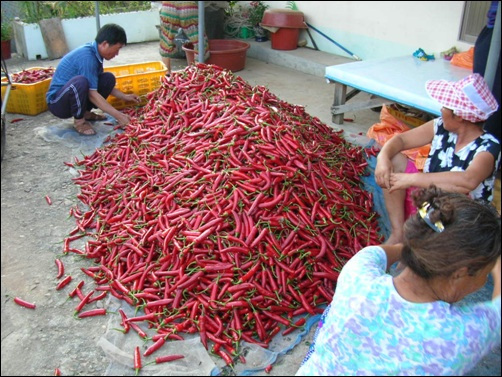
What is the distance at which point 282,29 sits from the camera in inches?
288

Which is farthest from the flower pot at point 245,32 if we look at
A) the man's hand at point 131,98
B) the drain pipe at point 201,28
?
the man's hand at point 131,98

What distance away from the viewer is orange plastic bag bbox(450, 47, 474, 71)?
15.8ft

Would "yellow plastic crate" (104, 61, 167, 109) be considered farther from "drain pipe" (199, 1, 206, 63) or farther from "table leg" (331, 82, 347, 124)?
"table leg" (331, 82, 347, 124)

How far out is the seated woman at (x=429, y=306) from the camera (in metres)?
1.38

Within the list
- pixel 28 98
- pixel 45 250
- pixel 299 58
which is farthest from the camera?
pixel 299 58

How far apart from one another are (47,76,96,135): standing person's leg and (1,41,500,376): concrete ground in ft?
1.06

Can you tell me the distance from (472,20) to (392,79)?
1436 millimetres

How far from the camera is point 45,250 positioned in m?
3.24

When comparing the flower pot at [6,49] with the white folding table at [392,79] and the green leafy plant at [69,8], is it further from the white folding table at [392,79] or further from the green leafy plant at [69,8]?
the white folding table at [392,79]

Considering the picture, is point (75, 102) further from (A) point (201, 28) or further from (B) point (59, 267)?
(B) point (59, 267)

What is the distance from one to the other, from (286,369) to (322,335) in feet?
2.94

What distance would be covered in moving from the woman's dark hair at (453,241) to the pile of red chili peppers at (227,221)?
1285mm

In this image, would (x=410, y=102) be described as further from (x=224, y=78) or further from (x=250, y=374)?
(x=250, y=374)

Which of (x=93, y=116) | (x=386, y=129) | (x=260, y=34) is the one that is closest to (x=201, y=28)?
(x=93, y=116)
